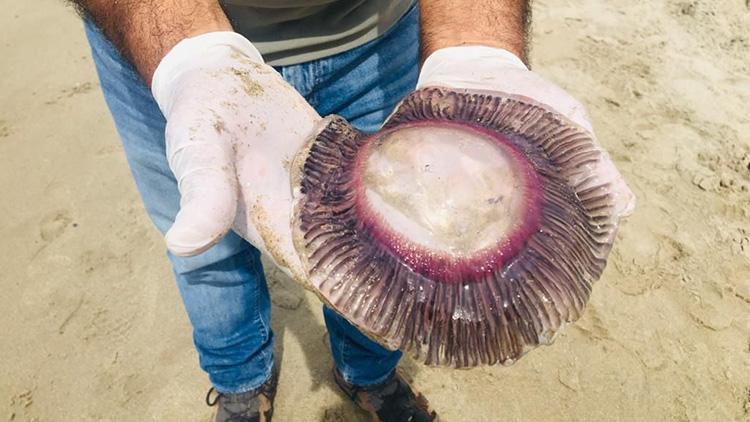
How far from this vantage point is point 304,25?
2104 mm

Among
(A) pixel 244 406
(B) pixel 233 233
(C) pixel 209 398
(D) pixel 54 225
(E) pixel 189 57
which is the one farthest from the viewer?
(D) pixel 54 225

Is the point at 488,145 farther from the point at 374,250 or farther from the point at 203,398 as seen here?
the point at 203,398

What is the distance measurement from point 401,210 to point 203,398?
2081 mm

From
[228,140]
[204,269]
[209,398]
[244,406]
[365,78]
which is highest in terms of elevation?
[228,140]

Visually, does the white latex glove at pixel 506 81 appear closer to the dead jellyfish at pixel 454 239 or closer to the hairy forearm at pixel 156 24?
the dead jellyfish at pixel 454 239

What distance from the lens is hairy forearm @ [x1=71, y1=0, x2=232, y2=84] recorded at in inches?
70.9

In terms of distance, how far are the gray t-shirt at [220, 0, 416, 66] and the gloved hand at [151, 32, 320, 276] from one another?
0.28 meters

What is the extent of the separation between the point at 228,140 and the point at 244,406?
1.74 meters

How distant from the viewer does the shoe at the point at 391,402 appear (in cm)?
292

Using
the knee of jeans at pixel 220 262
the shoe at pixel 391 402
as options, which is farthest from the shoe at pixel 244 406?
the knee of jeans at pixel 220 262

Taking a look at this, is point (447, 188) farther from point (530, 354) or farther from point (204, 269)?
point (530, 354)

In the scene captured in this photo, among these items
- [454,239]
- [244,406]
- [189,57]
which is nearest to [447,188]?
[454,239]

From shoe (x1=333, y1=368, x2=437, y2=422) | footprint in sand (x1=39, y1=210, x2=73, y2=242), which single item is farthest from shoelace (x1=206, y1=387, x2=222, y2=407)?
footprint in sand (x1=39, y1=210, x2=73, y2=242)

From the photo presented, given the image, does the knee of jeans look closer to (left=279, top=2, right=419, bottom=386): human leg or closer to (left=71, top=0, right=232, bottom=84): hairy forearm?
(left=279, top=2, right=419, bottom=386): human leg
